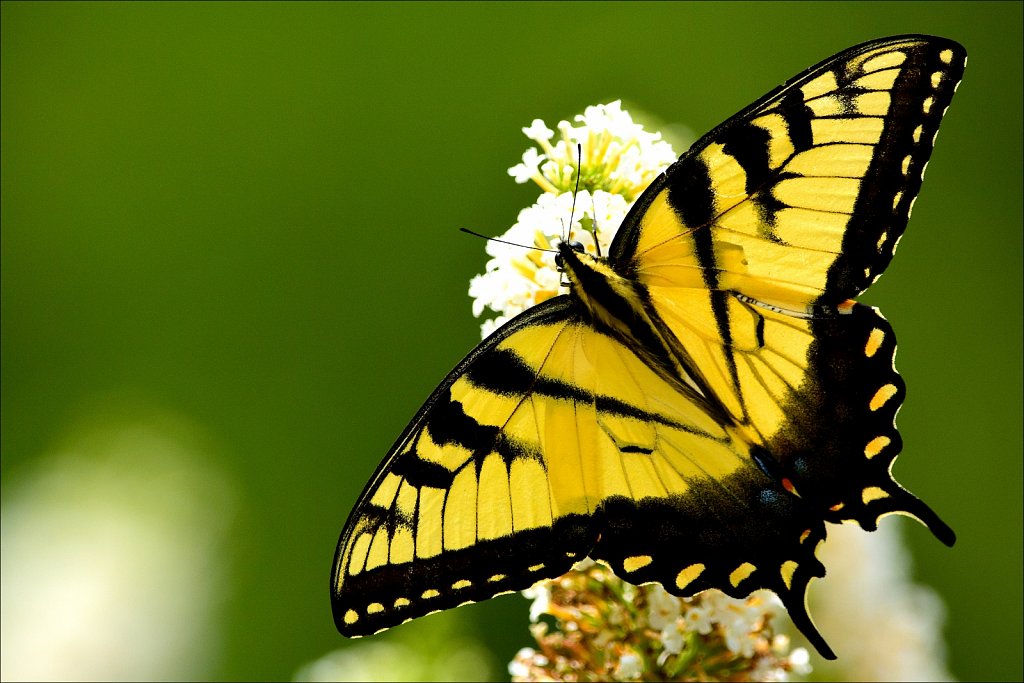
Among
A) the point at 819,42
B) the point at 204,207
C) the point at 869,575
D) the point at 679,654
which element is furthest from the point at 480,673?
the point at 819,42

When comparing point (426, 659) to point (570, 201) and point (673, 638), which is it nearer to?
point (673, 638)

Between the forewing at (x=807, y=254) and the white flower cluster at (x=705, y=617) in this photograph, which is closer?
the forewing at (x=807, y=254)

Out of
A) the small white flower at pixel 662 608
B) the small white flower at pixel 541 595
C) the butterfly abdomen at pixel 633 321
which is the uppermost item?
the butterfly abdomen at pixel 633 321

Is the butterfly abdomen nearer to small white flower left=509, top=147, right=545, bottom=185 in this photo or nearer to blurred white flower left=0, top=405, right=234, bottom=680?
small white flower left=509, top=147, right=545, bottom=185

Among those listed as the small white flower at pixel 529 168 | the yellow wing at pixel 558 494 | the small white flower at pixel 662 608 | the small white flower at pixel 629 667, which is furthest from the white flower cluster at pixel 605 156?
the small white flower at pixel 629 667

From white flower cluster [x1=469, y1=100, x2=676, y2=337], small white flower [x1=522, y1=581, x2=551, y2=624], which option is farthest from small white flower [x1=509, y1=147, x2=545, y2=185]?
small white flower [x1=522, y1=581, x2=551, y2=624]

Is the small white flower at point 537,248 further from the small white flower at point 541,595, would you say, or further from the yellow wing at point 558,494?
the small white flower at point 541,595

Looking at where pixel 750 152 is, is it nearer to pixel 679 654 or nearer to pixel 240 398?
pixel 679 654
